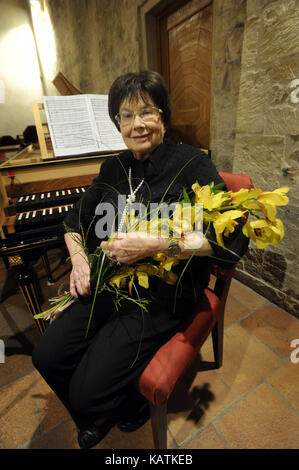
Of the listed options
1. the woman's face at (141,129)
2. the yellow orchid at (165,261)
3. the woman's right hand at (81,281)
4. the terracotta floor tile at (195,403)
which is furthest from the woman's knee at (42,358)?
the woman's face at (141,129)

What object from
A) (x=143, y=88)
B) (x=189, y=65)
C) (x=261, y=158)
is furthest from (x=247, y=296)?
(x=189, y=65)

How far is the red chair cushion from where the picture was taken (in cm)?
93

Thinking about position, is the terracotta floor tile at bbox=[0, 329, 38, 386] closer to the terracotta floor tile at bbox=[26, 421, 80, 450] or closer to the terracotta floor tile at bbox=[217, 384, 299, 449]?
the terracotta floor tile at bbox=[26, 421, 80, 450]

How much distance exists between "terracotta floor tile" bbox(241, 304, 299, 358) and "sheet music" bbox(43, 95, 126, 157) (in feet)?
5.91

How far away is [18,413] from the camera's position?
1.51 m

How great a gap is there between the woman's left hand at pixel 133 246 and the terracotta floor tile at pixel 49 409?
116cm

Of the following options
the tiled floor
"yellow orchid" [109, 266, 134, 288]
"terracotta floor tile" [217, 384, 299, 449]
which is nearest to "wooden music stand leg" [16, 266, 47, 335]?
the tiled floor

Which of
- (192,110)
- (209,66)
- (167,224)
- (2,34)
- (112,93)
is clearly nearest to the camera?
(167,224)

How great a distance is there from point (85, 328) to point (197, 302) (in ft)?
1.78

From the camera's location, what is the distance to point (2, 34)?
8.98m

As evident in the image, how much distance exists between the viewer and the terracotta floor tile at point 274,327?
1.81 m

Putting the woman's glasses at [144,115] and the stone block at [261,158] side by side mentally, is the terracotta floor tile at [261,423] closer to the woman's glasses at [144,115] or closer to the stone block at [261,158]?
the stone block at [261,158]
